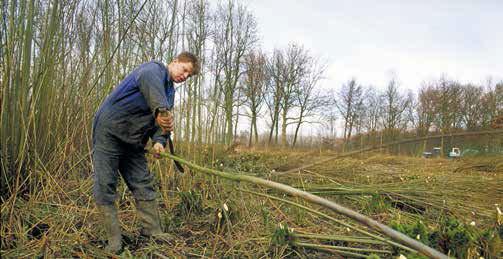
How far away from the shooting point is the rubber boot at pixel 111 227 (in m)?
2.37

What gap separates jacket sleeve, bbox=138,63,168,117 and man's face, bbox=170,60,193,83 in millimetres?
168

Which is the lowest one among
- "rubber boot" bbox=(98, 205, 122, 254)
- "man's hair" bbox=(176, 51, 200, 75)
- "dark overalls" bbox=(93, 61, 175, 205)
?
"rubber boot" bbox=(98, 205, 122, 254)

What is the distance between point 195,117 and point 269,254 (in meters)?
2.04

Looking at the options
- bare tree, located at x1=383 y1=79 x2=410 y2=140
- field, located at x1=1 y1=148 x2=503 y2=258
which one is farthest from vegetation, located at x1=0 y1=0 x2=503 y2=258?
bare tree, located at x1=383 y1=79 x2=410 y2=140

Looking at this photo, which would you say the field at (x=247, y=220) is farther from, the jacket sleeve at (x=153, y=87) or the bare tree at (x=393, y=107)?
the bare tree at (x=393, y=107)

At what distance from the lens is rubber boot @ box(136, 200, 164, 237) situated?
263cm

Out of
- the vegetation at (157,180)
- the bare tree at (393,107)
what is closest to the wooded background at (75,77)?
the vegetation at (157,180)

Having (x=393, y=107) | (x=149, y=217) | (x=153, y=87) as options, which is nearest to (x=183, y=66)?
(x=153, y=87)

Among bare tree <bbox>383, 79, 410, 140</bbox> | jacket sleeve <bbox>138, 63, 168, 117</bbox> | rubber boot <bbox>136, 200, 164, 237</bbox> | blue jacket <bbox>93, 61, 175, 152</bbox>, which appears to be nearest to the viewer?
jacket sleeve <bbox>138, 63, 168, 117</bbox>

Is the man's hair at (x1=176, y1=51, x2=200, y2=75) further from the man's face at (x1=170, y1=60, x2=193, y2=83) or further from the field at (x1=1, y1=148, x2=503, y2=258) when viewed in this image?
the field at (x1=1, y1=148, x2=503, y2=258)

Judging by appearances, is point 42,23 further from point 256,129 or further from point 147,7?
point 256,129

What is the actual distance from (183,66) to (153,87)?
34 centimetres

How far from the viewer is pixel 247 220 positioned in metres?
3.05

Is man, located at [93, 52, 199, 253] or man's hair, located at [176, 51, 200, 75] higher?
man's hair, located at [176, 51, 200, 75]
